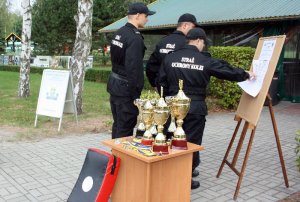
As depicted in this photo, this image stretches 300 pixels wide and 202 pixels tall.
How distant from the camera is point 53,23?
93.4 feet

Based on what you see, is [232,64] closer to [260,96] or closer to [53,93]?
[53,93]

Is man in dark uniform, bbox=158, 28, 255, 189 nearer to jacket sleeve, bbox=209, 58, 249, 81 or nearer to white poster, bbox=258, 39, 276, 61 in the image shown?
jacket sleeve, bbox=209, 58, 249, 81

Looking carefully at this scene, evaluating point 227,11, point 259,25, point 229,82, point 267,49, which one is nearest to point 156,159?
point 267,49

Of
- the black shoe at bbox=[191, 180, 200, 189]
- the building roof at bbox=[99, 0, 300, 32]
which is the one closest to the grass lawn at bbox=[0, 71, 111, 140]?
the black shoe at bbox=[191, 180, 200, 189]

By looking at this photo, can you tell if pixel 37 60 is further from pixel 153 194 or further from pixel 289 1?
pixel 153 194

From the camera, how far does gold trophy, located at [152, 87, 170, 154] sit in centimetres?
325

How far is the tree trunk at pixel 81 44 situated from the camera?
360 inches

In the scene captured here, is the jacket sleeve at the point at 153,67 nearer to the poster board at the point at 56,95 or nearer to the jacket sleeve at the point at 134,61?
the jacket sleeve at the point at 134,61

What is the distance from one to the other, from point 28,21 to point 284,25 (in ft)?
26.1

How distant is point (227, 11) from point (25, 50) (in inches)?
269

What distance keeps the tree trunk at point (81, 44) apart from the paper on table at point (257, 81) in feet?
18.7

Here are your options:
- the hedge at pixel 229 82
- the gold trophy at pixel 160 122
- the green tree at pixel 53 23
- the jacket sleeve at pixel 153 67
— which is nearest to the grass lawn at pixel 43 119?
the jacket sleeve at pixel 153 67

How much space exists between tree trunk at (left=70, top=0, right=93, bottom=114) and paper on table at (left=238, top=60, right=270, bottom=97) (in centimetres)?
571

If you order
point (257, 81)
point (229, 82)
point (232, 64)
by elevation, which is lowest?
point (229, 82)
